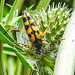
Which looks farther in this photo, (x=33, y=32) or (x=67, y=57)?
(x=33, y=32)

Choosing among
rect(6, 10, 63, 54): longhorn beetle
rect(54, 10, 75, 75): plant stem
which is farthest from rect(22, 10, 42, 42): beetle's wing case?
rect(54, 10, 75, 75): plant stem

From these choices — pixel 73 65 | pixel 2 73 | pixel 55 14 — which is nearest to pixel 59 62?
pixel 73 65

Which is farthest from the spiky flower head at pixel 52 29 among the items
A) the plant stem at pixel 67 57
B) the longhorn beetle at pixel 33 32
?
the plant stem at pixel 67 57

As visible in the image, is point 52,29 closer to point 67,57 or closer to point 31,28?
point 31,28

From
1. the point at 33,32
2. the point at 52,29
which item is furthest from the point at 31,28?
the point at 52,29

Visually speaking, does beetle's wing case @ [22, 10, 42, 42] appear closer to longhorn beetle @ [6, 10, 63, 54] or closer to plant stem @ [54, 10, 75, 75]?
longhorn beetle @ [6, 10, 63, 54]

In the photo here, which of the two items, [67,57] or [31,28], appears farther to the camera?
A: [31,28]

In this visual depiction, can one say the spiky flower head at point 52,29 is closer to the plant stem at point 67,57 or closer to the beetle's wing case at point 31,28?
the beetle's wing case at point 31,28

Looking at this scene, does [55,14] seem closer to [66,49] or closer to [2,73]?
[2,73]

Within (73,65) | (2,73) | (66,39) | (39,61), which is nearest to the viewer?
(73,65)

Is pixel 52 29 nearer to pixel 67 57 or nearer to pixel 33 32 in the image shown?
pixel 33 32

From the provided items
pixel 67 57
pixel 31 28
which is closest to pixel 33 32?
pixel 31 28
